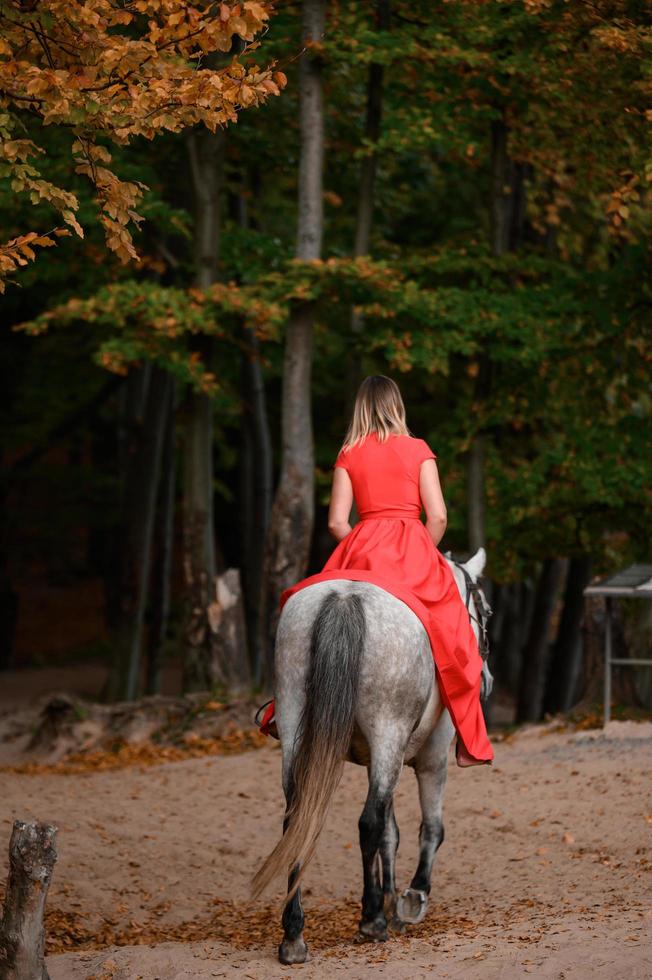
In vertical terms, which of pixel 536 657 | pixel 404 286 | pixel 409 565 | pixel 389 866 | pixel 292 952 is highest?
pixel 404 286

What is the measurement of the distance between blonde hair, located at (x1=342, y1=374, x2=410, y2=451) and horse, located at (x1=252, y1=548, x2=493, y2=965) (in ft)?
3.16

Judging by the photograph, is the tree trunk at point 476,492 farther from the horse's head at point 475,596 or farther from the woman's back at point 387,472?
the woman's back at point 387,472

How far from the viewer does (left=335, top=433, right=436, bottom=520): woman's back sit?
702cm

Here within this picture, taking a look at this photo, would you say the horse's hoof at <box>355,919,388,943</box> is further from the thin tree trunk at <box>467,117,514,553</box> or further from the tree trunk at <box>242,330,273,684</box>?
the tree trunk at <box>242,330,273,684</box>

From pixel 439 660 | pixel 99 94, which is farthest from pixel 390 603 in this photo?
pixel 99 94

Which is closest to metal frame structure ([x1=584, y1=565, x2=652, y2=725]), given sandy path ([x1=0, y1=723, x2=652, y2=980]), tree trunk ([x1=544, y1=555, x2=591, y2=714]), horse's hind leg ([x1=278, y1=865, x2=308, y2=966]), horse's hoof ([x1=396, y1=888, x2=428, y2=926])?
sandy path ([x1=0, y1=723, x2=652, y2=980])

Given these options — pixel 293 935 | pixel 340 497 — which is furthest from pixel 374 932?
pixel 340 497

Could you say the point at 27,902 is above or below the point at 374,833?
below

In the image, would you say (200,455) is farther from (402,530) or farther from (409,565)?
(409,565)

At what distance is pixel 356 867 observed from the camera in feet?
29.3

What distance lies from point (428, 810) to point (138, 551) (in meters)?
11.4

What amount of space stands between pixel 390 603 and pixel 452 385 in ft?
49.5

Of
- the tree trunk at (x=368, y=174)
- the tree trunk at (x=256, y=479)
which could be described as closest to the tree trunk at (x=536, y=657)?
the tree trunk at (x=256, y=479)

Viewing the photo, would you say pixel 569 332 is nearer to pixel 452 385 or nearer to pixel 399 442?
pixel 452 385
